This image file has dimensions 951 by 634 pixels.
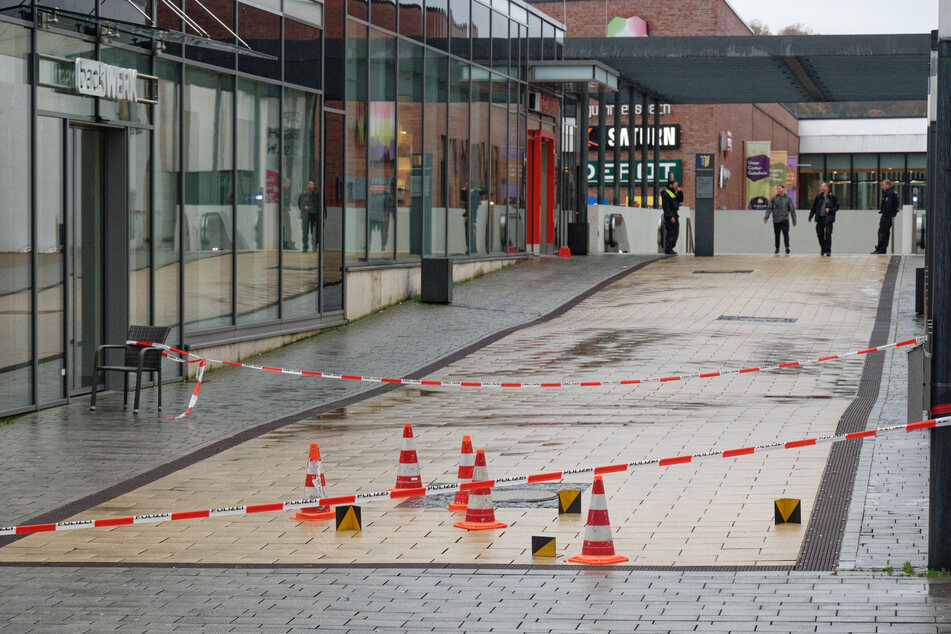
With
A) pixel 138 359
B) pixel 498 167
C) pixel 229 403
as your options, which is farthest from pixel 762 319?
pixel 138 359

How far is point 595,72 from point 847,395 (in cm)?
1725

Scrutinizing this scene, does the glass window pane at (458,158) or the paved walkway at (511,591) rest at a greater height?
the glass window pane at (458,158)

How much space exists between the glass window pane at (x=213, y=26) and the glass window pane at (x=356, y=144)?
4.05 m

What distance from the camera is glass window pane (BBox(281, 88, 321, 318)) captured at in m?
18.7

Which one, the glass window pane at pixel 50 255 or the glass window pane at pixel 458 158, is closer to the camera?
the glass window pane at pixel 50 255

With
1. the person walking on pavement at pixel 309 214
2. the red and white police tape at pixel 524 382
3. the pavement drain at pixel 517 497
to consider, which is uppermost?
the person walking on pavement at pixel 309 214

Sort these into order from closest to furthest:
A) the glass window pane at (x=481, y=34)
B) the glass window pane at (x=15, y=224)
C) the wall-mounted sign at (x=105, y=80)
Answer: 1. the glass window pane at (x=15, y=224)
2. the wall-mounted sign at (x=105, y=80)
3. the glass window pane at (x=481, y=34)

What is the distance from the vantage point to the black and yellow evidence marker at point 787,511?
315 inches

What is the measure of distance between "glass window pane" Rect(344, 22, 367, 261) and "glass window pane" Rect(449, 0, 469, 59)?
445 cm

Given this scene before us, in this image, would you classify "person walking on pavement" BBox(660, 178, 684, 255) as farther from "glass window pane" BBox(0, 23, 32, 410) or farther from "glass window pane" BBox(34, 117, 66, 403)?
"glass window pane" BBox(0, 23, 32, 410)

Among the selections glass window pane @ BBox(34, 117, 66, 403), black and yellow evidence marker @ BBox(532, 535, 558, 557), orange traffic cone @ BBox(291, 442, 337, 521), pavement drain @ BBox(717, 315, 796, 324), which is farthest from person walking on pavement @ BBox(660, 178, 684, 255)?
black and yellow evidence marker @ BBox(532, 535, 558, 557)

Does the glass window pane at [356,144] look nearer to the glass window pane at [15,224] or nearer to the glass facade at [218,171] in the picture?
the glass facade at [218,171]

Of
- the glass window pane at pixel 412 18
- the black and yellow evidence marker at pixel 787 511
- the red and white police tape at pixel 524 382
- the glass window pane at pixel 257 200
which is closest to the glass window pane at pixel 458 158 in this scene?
the glass window pane at pixel 412 18

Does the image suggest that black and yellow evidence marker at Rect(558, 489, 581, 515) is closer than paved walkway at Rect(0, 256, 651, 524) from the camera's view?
Yes
